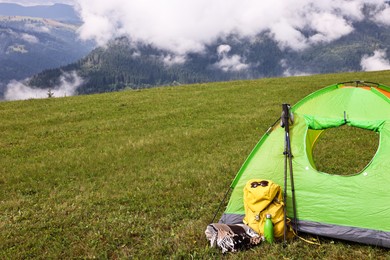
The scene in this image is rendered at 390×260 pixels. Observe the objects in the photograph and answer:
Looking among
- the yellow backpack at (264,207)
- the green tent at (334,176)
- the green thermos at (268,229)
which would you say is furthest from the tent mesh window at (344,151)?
the green thermos at (268,229)

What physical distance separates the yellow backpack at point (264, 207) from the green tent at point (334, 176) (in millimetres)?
709

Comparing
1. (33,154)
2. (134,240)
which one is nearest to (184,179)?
(134,240)

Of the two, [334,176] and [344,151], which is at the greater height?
[334,176]

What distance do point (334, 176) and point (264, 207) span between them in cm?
208

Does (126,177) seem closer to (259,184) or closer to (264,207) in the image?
(259,184)

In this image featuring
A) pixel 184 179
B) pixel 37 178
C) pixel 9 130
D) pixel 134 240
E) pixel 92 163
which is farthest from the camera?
pixel 9 130

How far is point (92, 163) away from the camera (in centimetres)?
1675

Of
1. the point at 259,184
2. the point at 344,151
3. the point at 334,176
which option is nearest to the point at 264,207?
the point at 259,184

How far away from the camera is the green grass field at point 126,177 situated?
30.2 feet

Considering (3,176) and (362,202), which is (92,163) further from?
(362,202)

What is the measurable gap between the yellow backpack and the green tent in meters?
0.71

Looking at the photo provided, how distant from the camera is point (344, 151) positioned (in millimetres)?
16641

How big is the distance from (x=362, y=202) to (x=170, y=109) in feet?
72.3

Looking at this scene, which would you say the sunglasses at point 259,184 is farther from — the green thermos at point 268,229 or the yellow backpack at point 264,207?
the green thermos at point 268,229
